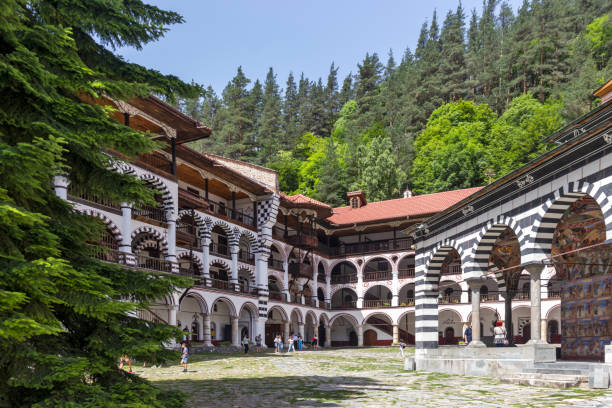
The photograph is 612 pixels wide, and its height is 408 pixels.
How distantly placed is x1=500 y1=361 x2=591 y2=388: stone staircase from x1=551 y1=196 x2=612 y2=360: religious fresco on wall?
426 cm

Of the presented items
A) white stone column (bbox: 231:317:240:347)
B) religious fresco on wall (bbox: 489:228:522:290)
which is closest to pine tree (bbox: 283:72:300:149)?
white stone column (bbox: 231:317:240:347)

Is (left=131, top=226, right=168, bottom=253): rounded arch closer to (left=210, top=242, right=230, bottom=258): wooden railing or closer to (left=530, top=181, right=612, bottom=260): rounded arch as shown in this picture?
(left=210, top=242, right=230, bottom=258): wooden railing

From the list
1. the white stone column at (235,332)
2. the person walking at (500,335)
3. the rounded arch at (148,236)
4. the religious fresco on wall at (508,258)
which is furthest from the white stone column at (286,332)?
the person walking at (500,335)

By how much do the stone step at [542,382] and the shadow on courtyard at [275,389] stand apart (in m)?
2.52

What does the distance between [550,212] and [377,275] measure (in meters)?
32.9

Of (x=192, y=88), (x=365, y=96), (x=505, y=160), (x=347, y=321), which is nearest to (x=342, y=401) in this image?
(x=192, y=88)

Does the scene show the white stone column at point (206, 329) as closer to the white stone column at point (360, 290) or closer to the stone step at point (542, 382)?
the white stone column at point (360, 290)

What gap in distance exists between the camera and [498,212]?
15.2m

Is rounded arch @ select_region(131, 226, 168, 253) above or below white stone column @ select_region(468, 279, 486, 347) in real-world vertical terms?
above

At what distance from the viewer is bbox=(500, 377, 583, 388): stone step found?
1137 centimetres

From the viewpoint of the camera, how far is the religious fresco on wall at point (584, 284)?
53.6 ft

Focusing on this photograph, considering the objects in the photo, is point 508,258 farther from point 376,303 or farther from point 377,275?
point 376,303

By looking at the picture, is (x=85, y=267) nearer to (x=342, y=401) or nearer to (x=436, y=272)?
(x=342, y=401)

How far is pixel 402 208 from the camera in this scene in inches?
1751
